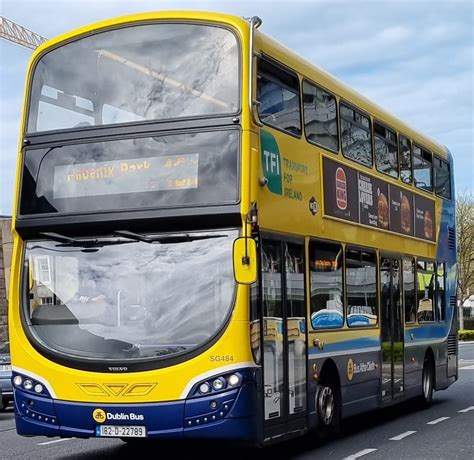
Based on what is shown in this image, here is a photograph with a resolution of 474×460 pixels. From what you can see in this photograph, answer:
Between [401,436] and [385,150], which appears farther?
[385,150]

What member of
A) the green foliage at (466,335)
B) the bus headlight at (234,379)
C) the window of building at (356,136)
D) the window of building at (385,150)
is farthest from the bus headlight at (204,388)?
the green foliage at (466,335)

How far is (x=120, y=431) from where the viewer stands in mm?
9781

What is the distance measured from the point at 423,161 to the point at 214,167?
8098 mm

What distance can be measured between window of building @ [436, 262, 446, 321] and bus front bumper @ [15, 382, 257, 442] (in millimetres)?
8735

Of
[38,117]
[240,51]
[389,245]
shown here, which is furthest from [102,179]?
[389,245]

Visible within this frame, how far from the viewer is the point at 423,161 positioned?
1725 cm

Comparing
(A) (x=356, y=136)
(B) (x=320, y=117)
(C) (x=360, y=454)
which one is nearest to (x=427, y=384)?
(A) (x=356, y=136)

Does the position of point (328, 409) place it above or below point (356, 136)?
below

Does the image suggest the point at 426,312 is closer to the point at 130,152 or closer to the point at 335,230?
the point at 335,230

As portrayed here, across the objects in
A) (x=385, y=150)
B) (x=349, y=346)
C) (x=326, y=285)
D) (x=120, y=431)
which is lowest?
(x=120, y=431)

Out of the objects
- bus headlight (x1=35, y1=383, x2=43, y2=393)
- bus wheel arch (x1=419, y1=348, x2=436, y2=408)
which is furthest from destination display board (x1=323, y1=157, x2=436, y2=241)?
bus headlight (x1=35, y1=383, x2=43, y2=393)

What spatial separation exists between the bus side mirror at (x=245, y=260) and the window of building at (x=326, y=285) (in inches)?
88.0

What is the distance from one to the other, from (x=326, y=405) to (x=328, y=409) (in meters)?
0.07

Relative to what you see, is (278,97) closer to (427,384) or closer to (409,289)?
(409,289)
